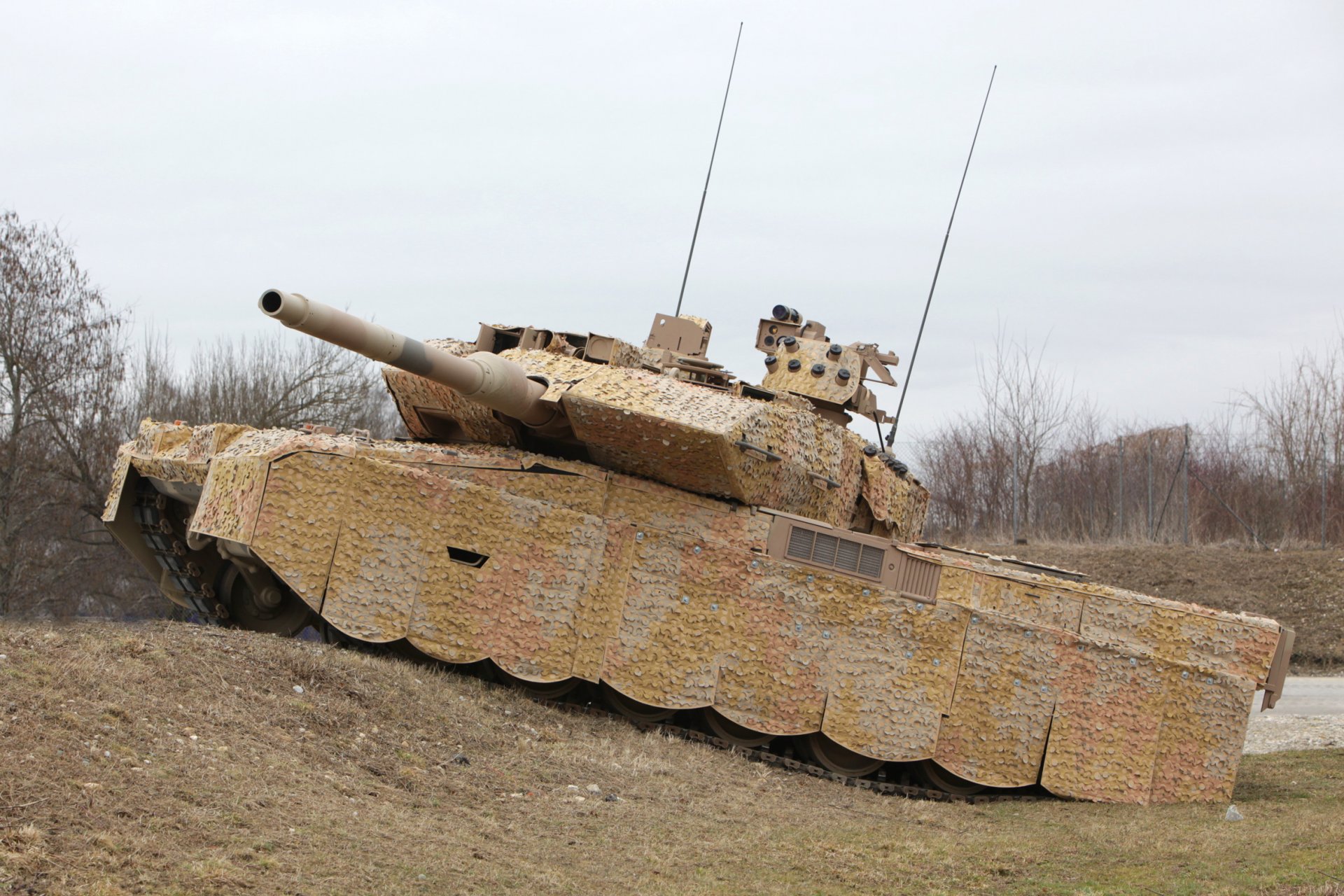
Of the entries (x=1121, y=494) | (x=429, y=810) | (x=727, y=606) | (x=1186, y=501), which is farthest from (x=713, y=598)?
(x=1121, y=494)

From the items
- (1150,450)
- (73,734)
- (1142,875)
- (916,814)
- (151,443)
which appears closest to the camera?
(73,734)

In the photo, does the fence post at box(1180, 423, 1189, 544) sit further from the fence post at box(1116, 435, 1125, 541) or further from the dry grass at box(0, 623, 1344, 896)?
the dry grass at box(0, 623, 1344, 896)

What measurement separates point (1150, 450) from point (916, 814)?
78.5 feet

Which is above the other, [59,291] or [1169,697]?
[59,291]

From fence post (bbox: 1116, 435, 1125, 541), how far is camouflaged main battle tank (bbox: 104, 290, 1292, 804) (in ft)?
69.0

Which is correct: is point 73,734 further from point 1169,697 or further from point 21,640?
point 1169,697

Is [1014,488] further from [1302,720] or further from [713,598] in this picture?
[713,598]

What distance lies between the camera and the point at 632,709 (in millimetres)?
10867

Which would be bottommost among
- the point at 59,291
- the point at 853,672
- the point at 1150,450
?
the point at 853,672

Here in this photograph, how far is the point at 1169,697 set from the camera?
11016 millimetres

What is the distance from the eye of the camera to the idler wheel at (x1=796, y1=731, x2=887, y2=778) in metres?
11.0

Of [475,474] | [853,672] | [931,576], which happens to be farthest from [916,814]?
[475,474]


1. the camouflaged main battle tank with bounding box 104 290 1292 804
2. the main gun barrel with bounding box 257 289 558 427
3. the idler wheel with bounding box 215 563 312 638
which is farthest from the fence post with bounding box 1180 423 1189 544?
the idler wheel with bounding box 215 563 312 638

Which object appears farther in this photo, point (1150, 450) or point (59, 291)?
point (1150, 450)
